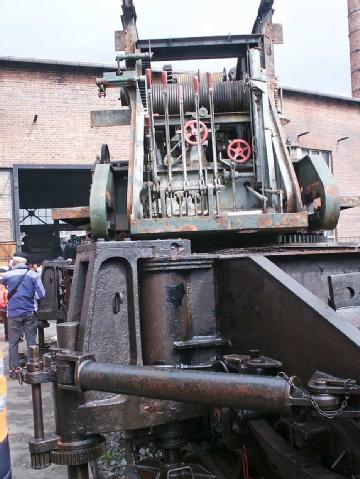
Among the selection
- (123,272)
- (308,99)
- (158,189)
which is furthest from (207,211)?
(308,99)

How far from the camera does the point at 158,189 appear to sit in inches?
175

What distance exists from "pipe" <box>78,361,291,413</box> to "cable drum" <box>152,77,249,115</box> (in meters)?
3.22

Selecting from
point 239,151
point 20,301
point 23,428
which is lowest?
point 23,428

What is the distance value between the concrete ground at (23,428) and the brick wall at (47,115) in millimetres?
10819

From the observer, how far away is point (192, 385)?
2074mm

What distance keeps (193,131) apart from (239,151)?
0.45m

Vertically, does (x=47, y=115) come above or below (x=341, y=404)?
above

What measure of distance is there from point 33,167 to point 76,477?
15.3 meters

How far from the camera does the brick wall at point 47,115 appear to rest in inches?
656

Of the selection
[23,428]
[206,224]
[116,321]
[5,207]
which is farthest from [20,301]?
[5,207]

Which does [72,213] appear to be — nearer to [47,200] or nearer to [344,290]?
[344,290]

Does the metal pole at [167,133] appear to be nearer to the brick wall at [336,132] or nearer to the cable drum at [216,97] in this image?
the cable drum at [216,97]

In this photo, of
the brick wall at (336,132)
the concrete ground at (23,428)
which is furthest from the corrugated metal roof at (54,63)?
the concrete ground at (23,428)

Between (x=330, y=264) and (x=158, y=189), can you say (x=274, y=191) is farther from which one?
(x=330, y=264)
